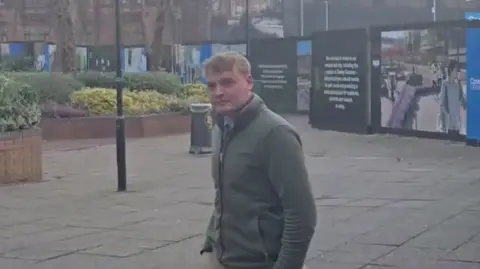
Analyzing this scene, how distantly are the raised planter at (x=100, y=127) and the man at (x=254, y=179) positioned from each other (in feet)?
55.1

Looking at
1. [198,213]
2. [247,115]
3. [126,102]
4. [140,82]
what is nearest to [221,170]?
[247,115]

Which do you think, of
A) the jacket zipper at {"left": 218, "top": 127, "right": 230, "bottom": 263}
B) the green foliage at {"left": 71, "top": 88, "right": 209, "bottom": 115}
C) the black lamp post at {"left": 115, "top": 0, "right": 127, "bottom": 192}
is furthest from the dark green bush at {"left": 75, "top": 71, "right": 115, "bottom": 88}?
the jacket zipper at {"left": 218, "top": 127, "right": 230, "bottom": 263}

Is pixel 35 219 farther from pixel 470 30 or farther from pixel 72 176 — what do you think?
pixel 470 30

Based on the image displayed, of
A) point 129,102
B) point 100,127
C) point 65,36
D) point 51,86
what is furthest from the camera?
point 65,36

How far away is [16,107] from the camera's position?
43.2ft

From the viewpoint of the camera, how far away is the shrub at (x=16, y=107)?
12961 millimetres

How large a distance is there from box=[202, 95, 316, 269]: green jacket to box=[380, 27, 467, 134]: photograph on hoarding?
13989 millimetres

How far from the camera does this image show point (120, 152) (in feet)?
39.4

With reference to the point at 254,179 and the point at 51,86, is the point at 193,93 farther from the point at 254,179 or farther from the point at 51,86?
the point at 254,179

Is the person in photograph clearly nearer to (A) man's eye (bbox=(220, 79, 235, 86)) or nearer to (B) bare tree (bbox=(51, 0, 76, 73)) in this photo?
(B) bare tree (bbox=(51, 0, 76, 73))

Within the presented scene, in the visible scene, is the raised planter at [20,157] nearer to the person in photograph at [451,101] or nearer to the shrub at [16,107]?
the shrub at [16,107]

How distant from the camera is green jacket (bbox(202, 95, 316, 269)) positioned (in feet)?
11.5

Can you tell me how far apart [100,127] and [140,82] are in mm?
4104

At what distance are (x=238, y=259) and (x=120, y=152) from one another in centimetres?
842
